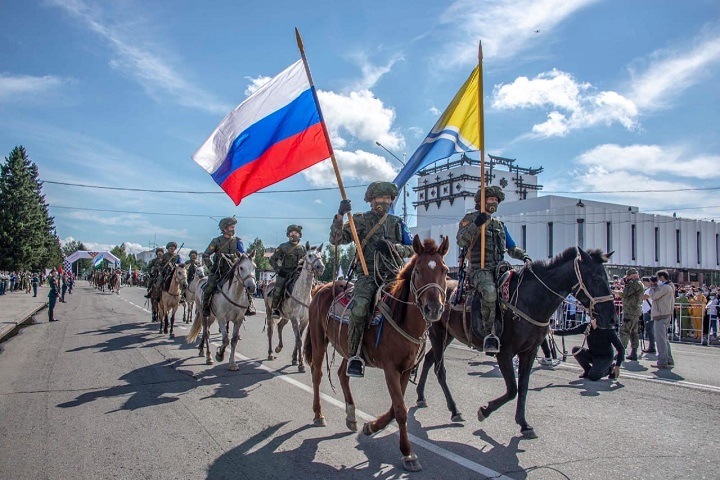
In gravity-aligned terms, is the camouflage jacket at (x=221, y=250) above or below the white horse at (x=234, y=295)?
above

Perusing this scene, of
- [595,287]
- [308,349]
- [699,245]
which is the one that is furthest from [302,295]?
[699,245]

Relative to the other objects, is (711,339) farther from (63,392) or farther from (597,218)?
(597,218)

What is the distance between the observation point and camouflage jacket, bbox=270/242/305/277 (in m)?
11.8

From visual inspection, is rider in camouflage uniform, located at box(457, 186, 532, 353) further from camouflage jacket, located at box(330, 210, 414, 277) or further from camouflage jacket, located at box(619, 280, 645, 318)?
camouflage jacket, located at box(619, 280, 645, 318)

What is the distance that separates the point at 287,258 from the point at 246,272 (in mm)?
1272

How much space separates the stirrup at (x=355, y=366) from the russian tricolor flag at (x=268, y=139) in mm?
2974

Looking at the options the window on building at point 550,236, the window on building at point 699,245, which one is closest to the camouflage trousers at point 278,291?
the window on building at point 550,236

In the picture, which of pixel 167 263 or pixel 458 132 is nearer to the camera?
pixel 458 132

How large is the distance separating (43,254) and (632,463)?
6198 centimetres

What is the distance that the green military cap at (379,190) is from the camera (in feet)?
20.7

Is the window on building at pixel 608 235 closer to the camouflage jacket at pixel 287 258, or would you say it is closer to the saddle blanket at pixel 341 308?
the camouflage jacket at pixel 287 258

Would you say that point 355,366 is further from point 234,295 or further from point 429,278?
point 234,295

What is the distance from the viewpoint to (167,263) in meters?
17.9

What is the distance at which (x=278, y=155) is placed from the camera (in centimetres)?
748
